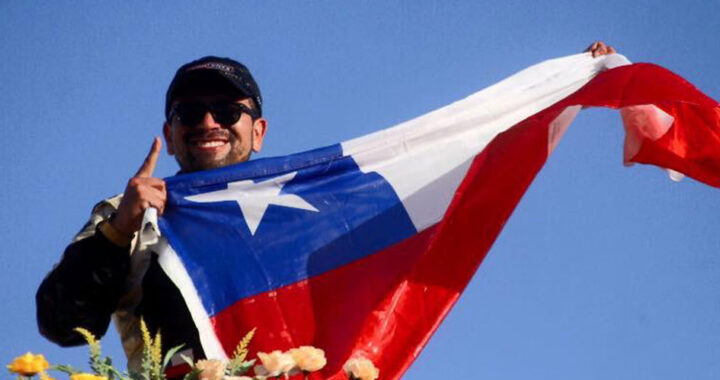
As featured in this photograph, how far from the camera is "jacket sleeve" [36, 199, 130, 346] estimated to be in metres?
5.59

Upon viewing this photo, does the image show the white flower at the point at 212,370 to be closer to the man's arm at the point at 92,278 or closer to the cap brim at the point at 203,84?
the man's arm at the point at 92,278

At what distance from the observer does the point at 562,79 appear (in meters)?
7.94

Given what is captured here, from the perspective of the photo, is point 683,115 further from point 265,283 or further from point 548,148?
point 265,283

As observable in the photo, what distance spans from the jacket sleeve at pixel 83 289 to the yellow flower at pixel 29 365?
6.45 feet

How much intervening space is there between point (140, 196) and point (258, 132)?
4.73 feet

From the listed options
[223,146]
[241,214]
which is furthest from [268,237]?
[223,146]

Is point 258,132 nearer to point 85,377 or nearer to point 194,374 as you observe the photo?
point 194,374

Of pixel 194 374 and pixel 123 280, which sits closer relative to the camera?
pixel 194 374

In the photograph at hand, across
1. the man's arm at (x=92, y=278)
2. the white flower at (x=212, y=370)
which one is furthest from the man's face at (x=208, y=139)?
the white flower at (x=212, y=370)

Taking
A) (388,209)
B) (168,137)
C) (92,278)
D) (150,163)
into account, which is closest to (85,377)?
(92,278)

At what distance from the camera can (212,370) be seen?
3799 millimetres

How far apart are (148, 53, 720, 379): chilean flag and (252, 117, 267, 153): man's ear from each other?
217 millimetres

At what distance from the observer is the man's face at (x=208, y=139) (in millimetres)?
6648

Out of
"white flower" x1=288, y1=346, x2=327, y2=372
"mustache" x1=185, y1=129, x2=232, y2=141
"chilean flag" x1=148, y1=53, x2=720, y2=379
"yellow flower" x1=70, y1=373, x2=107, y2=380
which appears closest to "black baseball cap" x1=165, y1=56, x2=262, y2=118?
"mustache" x1=185, y1=129, x2=232, y2=141
